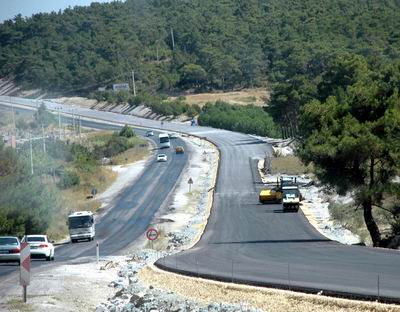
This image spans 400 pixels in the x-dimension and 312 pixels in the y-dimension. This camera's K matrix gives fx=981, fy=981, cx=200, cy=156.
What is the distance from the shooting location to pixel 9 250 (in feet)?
126

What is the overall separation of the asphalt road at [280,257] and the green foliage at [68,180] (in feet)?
72.9

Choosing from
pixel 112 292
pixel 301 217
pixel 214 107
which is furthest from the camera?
pixel 214 107

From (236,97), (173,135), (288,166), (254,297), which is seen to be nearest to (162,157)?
(288,166)

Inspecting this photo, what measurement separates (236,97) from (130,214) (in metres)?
110

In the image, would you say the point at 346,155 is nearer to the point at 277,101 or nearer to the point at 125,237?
the point at 125,237

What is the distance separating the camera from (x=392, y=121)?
40.1 m

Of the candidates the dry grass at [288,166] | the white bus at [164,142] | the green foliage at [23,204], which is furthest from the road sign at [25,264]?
the white bus at [164,142]

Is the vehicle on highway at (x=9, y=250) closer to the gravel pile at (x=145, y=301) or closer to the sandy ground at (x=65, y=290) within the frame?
the sandy ground at (x=65, y=290)

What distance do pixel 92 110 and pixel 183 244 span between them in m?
151

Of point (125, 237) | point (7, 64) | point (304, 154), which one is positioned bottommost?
point (125, 237)

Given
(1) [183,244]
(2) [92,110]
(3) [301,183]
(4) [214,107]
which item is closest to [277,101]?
(3) [301,183]

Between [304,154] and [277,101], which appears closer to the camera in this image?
[304,154]

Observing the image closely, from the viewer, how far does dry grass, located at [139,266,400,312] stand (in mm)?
20312

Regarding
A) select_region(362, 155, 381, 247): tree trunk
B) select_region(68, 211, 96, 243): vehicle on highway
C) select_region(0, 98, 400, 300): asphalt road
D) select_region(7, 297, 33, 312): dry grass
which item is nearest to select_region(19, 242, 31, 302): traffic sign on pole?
select_region(7, 297, 33, 312): dry grass
